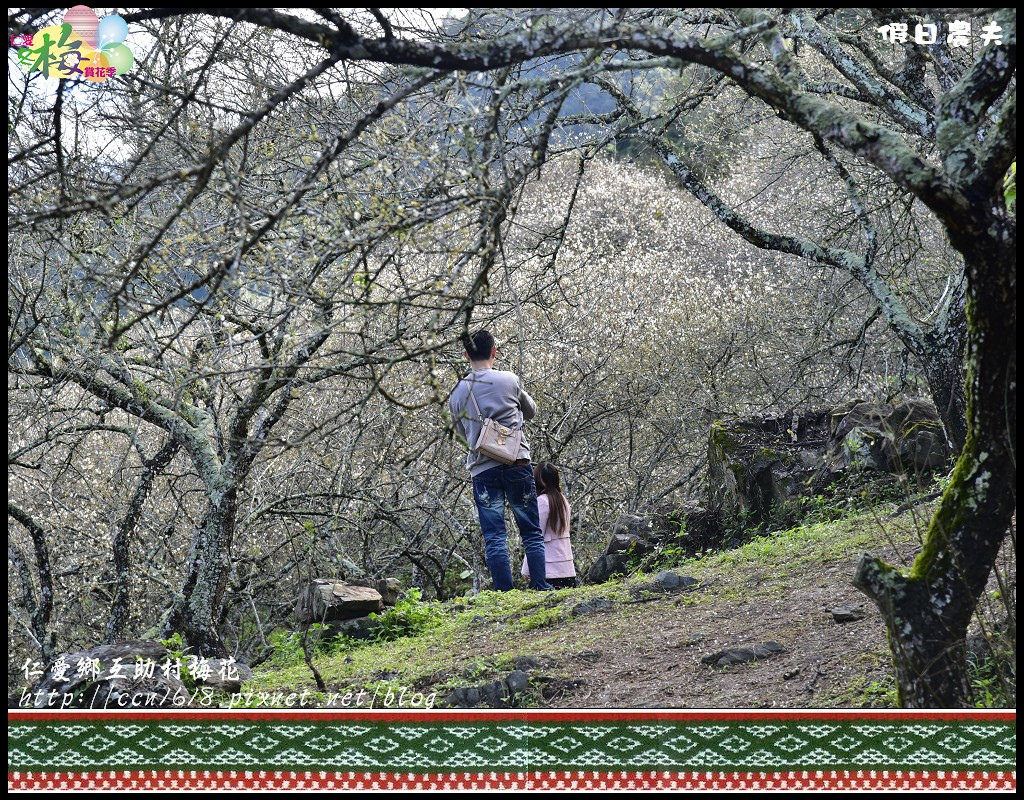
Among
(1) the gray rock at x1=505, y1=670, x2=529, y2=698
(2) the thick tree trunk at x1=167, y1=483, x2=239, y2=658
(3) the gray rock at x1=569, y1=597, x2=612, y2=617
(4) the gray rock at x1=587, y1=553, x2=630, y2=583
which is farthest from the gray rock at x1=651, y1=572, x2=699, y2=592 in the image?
(2) the thick tree trunk at x1=167, y1=483, x2=239, y2=658

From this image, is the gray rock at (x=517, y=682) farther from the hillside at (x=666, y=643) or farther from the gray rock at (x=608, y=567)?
the gray rock at (x=608, y=567)

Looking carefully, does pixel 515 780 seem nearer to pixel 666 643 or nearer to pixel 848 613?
pixel 666 643

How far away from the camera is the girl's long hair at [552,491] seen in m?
→ 7.16

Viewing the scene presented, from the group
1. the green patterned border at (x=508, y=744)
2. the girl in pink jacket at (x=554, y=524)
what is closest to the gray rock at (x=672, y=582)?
the girl in pink jacket at (x=554, y=524)

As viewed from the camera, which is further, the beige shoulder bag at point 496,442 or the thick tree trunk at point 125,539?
the thick tree trunk at point 125,539

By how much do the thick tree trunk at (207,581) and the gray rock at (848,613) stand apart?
3593 mm

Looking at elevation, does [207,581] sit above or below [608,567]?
above

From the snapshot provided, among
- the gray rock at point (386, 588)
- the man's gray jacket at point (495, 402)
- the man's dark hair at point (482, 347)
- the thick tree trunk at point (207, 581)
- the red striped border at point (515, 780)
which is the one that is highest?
the man's dark hair at point (482, 347)

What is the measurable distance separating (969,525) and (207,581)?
4524 mm

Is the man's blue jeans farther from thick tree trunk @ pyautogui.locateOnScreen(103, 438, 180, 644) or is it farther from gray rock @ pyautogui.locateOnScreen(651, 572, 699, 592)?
thick tree trunk @ pyautogui.locateOnScreen(103, 438, 180, 644)

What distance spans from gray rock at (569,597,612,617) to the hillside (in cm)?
1

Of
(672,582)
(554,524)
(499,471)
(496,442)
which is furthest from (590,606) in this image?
(554,524)

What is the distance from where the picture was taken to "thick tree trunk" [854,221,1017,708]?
3354 mm

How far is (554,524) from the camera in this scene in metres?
7.30
